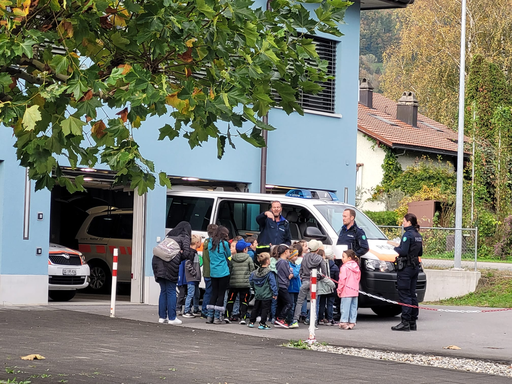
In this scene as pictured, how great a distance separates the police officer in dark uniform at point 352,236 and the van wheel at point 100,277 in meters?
7.28

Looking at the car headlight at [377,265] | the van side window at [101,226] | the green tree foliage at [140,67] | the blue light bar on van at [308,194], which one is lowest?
the car headlight at [377,265]

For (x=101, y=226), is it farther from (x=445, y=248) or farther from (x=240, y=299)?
(x=445, y=248)

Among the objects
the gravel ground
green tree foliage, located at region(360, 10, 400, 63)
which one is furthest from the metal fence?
green tree foliage, located at region(360, 10, 400, 63)

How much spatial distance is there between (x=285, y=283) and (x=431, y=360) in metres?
3.60

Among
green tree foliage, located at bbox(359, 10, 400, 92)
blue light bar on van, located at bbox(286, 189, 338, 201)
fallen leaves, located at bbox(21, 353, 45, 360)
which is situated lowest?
fallen leaves, located at bbox(21, 353, 45, 360)

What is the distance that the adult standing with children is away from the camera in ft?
46.6

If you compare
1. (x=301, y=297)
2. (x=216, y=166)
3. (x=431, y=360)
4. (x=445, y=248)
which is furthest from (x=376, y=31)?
(x=431, y=360)

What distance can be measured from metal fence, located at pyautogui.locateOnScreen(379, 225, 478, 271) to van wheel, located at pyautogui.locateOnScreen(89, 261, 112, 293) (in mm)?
7509

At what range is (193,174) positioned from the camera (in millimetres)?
18688

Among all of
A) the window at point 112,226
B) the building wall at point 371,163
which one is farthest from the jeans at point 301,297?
the building wall at point 371,163

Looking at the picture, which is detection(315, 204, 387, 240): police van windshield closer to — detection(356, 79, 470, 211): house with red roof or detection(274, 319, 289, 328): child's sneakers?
detection(274, 319, 289, 328): child's sneakers

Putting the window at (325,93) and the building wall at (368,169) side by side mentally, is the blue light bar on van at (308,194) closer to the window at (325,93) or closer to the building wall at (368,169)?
the window at (325,93)

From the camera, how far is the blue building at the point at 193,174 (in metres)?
15.6

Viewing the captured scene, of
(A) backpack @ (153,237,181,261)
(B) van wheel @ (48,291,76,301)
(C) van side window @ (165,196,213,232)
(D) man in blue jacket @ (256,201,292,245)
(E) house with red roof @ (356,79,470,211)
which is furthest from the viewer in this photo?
(E) house with red roof @ (356,79,470,211)
